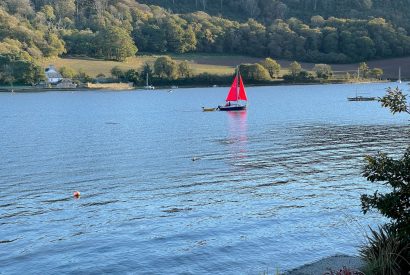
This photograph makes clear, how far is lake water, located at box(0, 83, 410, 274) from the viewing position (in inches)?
1136

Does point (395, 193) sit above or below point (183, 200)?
above

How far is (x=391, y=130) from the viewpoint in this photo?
84375 mm

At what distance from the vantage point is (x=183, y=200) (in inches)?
1581

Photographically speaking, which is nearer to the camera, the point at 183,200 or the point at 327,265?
the point at 327,265

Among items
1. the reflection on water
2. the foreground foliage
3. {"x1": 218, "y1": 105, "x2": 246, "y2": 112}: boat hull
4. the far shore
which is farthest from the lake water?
{"x1": 218, "y1": 105, "x2": 246, "y2": 112}: boat hull

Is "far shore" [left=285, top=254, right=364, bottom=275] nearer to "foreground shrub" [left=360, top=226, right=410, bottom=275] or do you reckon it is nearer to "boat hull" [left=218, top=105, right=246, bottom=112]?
"foreground shrub" [left=360, top=226, right=410, bottom=275]

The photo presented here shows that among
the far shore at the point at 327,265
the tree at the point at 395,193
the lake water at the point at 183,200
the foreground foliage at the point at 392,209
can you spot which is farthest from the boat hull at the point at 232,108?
the tree at the point at 395,193

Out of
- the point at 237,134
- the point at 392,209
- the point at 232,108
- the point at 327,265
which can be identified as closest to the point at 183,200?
the point at 327,265

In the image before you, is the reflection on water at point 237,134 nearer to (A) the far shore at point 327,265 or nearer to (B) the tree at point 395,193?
(A) the far shore at point 327,265

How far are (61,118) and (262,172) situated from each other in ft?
253

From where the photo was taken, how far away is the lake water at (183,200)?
94.6 feet

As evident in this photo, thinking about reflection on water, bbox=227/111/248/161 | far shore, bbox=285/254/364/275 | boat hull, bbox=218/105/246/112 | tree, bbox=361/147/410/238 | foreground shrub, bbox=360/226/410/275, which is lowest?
reflection on water, bbox=227/111/248/161

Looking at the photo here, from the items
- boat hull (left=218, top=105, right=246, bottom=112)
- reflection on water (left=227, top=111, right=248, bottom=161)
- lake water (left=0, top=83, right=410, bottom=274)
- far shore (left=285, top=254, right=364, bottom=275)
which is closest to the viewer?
far shore (left=285, top=254, right=364, bottom=275)

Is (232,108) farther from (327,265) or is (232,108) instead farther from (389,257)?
(389,257)
